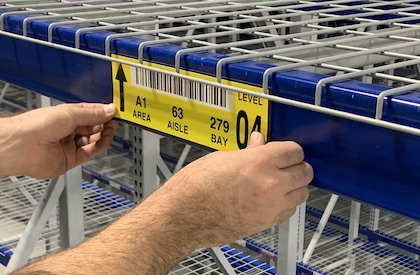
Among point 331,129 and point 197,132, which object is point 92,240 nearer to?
point 197,132

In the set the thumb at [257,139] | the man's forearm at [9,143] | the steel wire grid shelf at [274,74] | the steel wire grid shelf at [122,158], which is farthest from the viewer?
the steel wire grid shelf at [122,158]

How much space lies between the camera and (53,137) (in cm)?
105

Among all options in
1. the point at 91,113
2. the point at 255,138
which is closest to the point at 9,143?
the point at 91,113

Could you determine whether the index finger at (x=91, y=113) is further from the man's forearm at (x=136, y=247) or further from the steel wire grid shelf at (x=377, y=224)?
the steel wire grid shelf at (x=377, y=224)

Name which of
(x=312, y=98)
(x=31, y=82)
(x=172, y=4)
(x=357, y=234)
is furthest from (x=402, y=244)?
(x=312, y=98)

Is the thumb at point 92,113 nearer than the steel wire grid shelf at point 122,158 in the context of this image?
Yes

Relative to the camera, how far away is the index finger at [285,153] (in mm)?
722

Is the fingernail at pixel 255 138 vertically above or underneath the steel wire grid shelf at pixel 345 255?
above

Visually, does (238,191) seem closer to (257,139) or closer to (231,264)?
(257,139)

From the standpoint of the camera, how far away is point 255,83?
74 cm

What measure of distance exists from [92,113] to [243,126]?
0.30 meters

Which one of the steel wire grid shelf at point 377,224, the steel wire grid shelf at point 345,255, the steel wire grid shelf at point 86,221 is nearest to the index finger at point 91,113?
the steel wire grid shelf at point 86,221

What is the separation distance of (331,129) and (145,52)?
0.30 m

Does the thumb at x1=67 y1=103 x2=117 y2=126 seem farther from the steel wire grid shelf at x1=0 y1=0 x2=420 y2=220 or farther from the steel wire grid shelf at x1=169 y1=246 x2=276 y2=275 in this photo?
the steel wire grid shelf at x1=169 y1=246 x2=276 y2=275
